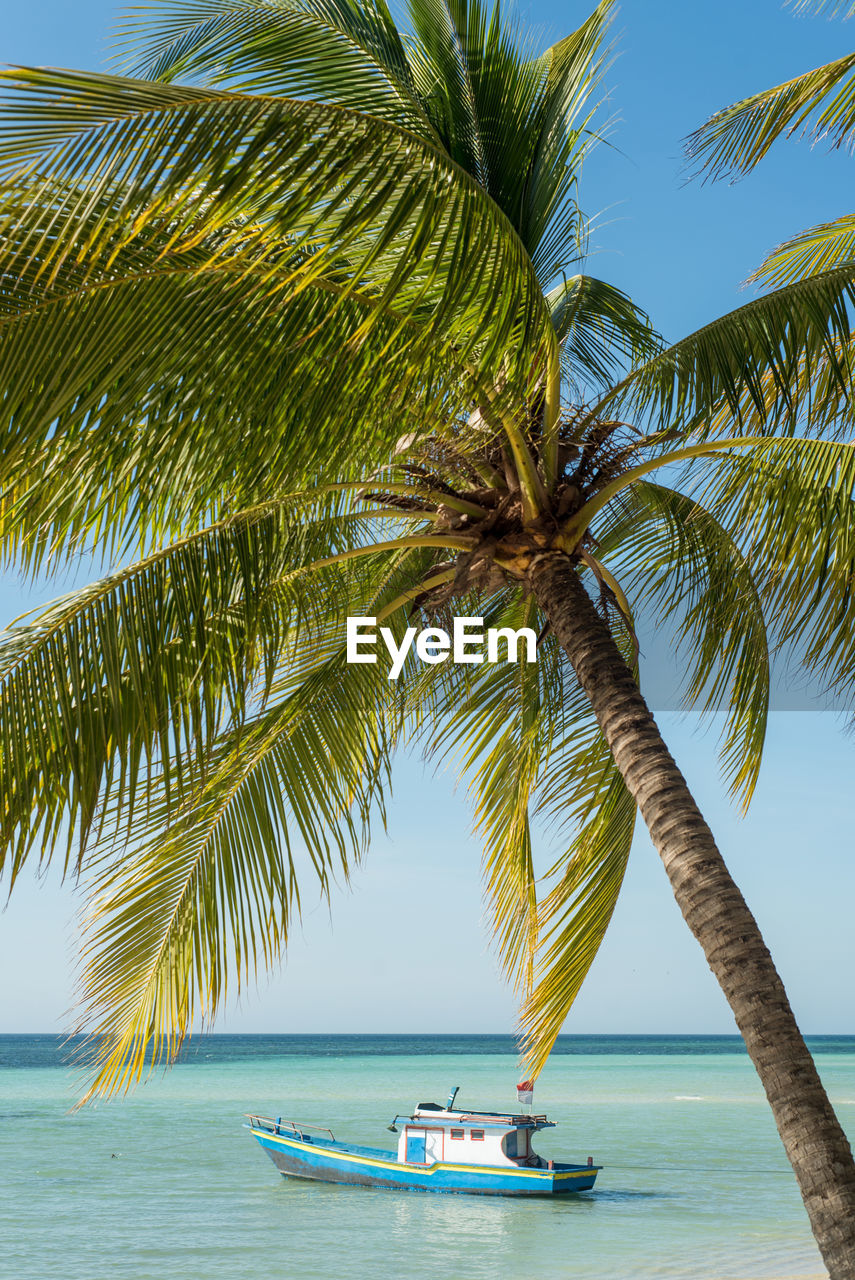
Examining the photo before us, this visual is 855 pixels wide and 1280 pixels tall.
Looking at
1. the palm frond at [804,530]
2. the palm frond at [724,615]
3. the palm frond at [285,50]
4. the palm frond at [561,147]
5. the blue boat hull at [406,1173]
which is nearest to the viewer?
the palm frond at [285,50]

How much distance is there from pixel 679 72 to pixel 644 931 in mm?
38696

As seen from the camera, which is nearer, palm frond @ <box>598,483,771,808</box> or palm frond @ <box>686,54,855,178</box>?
palm frond @ <box>686,54,855,178</box>

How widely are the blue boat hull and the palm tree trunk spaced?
13901 millimetres

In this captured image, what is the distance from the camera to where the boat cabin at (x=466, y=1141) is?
Answer: 49.9 feet

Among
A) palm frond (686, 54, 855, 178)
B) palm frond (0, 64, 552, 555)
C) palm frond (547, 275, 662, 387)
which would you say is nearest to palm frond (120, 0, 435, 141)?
palm frond (0, 64, 552, 555)

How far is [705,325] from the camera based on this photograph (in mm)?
3252

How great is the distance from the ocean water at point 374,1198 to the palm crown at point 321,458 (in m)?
8.53

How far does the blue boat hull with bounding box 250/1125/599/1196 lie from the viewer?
15336mm

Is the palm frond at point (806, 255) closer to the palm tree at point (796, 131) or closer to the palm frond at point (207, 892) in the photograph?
the palm tree at point (796, 131)

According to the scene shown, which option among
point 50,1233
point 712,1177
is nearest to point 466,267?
point 50,1233

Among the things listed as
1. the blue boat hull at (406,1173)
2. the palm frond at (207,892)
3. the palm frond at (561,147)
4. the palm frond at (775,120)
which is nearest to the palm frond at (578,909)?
the palm frond at (207,892)

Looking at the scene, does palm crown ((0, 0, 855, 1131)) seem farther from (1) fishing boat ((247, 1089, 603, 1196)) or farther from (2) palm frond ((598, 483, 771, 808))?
(1) fishing boat ((247, 1089, 603, 1196))

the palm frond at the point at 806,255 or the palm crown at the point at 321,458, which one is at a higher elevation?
the palm frond at the point at 806,255

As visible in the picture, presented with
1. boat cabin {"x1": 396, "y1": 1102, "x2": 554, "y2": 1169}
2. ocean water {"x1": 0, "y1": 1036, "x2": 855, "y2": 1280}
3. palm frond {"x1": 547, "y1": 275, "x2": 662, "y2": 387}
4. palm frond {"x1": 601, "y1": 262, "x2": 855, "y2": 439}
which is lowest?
ocean water {"x1": 0, "y1": 1036, "x2": 855, "y2": 1280}
